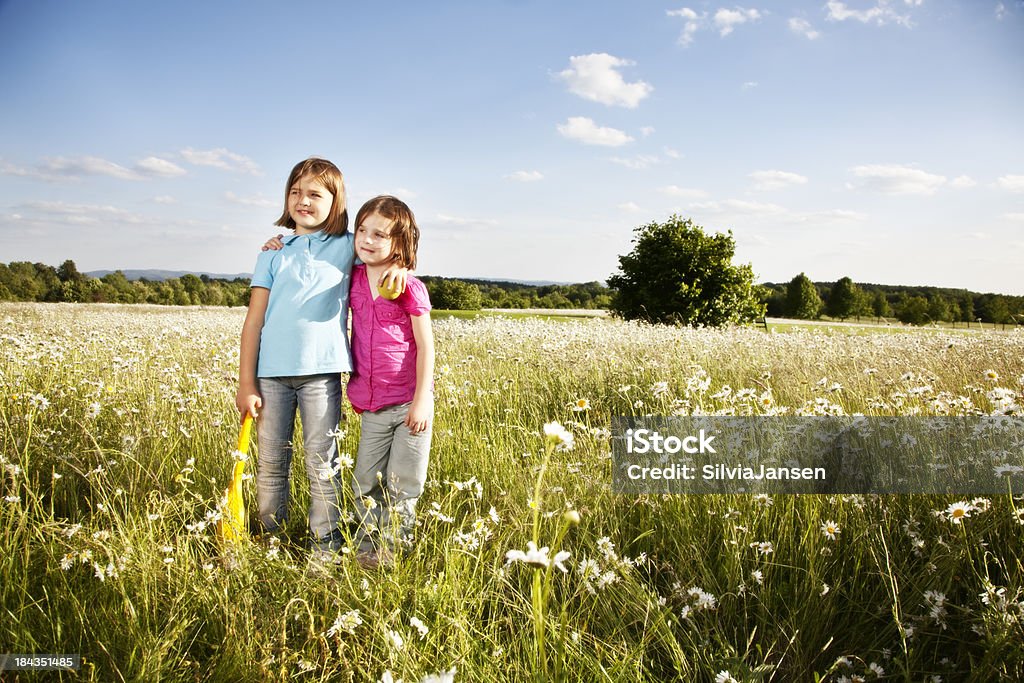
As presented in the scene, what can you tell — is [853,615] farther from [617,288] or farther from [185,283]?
[185,283]

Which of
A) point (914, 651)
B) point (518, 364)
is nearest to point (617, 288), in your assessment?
point (518, 364)

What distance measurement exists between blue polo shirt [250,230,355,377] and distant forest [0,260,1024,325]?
8.72 m

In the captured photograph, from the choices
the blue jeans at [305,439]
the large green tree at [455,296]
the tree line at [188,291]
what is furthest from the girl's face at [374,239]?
the large green tree at [455,296]

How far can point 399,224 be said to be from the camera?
2.86 m

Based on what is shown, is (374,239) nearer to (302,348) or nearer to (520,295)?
(302,348)

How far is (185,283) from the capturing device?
4781 centimetres

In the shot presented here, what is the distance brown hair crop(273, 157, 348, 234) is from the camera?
118 inches

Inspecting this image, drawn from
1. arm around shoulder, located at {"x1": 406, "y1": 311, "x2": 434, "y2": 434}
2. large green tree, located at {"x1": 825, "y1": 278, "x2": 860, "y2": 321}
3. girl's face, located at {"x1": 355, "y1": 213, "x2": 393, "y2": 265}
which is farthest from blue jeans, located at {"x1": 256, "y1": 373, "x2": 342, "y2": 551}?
large green tree, located at {"x1": 825, "y1": 278, "x2": 860, "y2": 321}

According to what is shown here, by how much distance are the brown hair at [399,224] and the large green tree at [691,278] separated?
52.7ft

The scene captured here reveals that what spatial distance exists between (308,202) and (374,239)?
447 mm

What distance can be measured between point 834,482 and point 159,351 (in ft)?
23.3

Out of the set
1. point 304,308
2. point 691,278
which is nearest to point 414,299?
point 304,308

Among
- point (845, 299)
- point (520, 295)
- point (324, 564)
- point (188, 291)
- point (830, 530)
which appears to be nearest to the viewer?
point (324, 564)

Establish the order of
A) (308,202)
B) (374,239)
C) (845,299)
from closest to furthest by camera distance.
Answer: (374,239) < (308,202) < (845,299)
